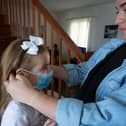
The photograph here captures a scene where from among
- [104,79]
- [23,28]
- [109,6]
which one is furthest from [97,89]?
[109,6]

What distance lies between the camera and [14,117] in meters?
0.95

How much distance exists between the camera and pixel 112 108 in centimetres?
69

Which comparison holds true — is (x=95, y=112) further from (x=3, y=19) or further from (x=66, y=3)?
(x=66, y=3)

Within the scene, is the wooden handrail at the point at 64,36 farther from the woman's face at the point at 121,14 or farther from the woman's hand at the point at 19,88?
the woman's hand at the point at 19,88

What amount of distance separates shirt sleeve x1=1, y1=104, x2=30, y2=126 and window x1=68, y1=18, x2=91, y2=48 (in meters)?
5.98

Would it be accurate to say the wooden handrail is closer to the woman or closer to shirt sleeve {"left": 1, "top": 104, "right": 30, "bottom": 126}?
the woman

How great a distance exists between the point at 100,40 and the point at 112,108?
5901 millimetres

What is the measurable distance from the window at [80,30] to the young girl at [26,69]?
5.81m

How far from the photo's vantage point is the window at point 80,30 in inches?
268

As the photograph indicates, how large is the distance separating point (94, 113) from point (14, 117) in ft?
1.35

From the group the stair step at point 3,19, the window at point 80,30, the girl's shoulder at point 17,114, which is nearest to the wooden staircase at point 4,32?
the stair step at point 3,19

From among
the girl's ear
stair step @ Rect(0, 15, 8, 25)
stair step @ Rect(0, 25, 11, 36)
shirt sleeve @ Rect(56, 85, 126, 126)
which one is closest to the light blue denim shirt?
shirt sleeve @ Rect(56, 85, 126, 126)

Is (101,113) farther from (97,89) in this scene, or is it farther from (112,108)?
(97,89)

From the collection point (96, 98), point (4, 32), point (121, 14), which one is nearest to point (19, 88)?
point (96, 98)
